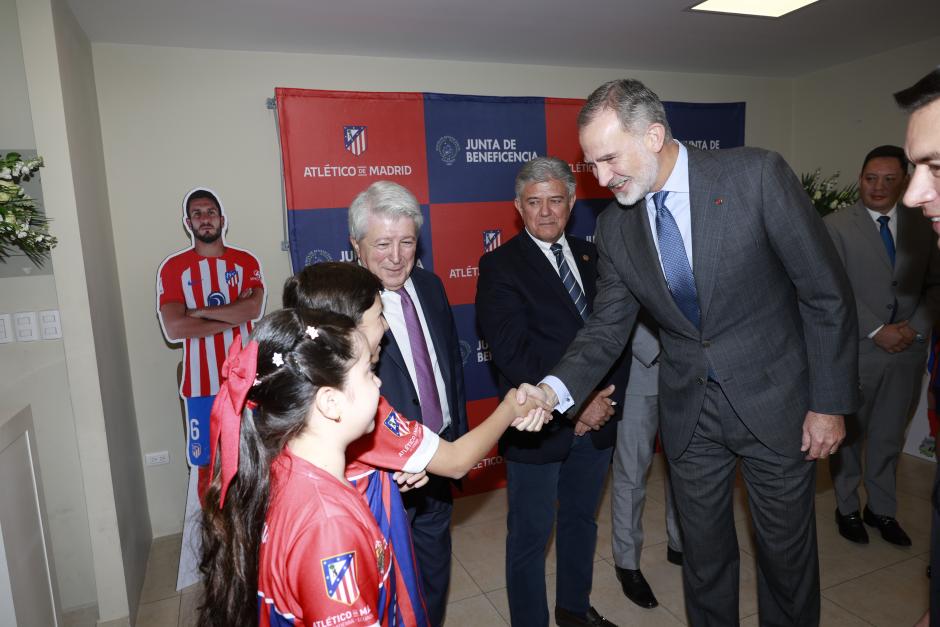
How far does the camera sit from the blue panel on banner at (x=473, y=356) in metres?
3.79

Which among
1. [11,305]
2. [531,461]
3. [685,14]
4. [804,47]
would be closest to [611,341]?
[531,461]

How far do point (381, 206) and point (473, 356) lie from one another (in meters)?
1.98

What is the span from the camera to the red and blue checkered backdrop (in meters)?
3.38

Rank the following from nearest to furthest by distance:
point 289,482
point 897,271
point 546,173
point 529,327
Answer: point 289,482
point 529,327
point 546,173
point 897,271

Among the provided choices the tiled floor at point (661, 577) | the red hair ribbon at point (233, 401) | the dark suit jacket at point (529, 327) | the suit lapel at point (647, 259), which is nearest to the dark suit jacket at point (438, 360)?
the dark suit jacket at point (529, 327)

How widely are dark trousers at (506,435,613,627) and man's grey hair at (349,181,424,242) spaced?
38.8 inches

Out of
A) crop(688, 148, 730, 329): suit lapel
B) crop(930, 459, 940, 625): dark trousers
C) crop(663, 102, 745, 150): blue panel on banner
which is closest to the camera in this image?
crop(930, 459, 940, 625): dark trousers

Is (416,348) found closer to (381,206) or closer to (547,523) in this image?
(381,206)

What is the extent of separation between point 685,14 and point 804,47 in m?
1.35

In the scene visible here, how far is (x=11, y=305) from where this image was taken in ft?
7.74

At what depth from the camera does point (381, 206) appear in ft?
6.41

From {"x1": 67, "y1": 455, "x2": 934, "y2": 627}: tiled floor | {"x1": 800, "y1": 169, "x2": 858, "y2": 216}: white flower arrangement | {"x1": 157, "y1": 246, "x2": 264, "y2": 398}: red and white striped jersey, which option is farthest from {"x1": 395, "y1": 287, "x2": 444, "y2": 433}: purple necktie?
{"x1": 800, "y1": 169, "x2": 858, "y2": 216}: white flower arrangement

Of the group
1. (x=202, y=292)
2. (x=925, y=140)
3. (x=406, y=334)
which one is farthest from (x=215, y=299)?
(x=925, y=140)

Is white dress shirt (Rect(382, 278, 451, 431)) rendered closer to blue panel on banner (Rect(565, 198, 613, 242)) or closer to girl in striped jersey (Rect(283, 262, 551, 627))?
girl in striped jersey (Rect(283, 262, 551, 627))
